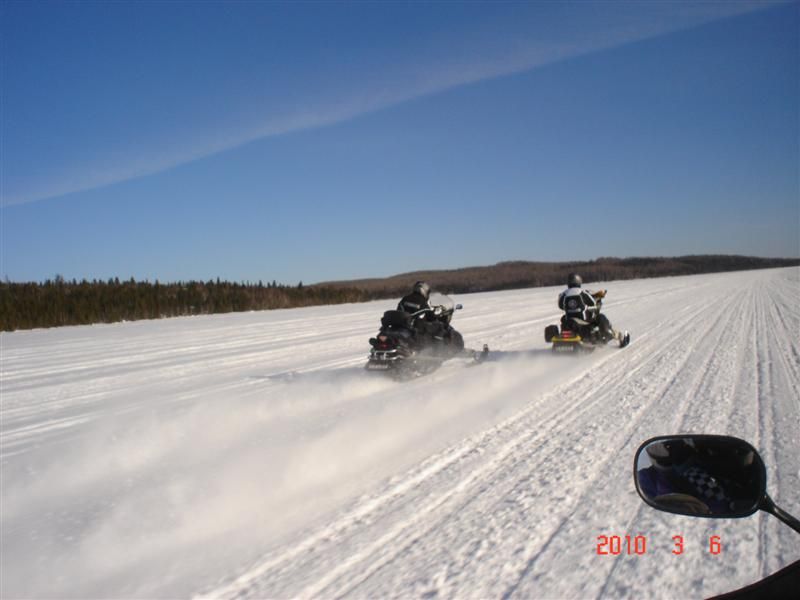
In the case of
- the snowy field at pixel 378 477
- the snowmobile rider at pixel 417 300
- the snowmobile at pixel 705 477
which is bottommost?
the snowy field at pixel 378 477

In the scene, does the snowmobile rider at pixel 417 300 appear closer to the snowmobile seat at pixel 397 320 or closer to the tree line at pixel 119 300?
the snowmobile seat at pixel 397 320

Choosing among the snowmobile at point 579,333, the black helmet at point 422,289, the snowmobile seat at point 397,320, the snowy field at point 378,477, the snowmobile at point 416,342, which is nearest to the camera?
the snowy field at point 378,477

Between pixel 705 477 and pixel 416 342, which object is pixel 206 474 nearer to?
pixel 705 477

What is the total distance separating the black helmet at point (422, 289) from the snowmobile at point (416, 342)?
0.19 m

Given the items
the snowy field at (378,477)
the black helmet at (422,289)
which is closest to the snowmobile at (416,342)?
the black helmet at (422,289)

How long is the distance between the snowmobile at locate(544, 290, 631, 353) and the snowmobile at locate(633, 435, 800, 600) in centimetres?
908

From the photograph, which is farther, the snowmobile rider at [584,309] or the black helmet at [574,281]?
the black helmet at [574,281]

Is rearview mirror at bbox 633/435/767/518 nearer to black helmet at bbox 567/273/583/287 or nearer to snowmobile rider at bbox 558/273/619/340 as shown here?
snowmobile rider at bbox 558/273/619/340

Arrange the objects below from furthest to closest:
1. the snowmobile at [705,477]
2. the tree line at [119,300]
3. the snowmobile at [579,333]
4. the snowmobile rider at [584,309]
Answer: the tree line at [119,300]
the snowmobile rider at [584,309]
the snowmobile at [579,333]
the snowmobile at [705,477]

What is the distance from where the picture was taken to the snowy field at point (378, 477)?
313 cm

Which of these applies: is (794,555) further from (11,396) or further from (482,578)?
(11,396)

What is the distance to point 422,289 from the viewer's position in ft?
32.6

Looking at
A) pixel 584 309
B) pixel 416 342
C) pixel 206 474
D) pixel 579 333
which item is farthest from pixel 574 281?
pixel 206 474

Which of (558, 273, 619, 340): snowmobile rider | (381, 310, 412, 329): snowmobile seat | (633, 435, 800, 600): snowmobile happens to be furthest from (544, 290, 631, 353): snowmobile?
(633, 435, 800, 600): snowmobile
